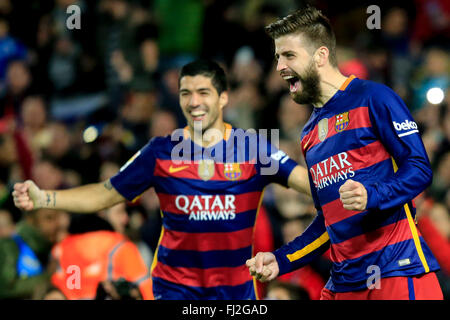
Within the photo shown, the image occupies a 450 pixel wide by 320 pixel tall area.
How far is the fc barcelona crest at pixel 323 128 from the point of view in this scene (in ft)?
11.7

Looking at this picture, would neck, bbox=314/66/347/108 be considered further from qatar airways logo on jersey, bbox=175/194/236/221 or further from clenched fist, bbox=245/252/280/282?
qatar airways logo on jersey, bbox=175/194/236/221

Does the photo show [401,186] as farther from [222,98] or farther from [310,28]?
[222,98]

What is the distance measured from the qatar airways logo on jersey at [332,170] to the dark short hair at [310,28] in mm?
533

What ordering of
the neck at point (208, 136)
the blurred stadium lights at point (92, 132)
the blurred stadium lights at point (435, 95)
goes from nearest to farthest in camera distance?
the neck at point (208, 136), the blurred stadium lights at point (435, 95), the blurred stadium lights at point (92, 132)

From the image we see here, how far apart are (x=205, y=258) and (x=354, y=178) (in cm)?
138

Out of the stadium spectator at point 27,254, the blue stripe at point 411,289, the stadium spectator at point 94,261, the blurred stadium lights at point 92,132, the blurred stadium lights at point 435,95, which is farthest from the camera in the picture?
the blurred stadium lights at point 92,132

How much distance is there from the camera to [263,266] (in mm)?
3529

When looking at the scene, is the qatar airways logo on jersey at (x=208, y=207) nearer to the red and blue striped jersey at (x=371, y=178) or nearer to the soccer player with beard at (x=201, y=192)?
the soccer player with beard at (x=201, y=192)

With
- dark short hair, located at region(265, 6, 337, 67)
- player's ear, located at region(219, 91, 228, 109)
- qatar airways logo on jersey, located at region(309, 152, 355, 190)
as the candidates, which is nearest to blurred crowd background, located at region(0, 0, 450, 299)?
player's ear, located at region(219, 91, 228, 109)

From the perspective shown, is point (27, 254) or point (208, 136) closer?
point (208, 136)

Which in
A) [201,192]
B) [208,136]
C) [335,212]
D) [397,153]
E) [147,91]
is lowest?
[335,212]

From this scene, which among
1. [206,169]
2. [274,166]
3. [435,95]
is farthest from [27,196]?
[435,95]

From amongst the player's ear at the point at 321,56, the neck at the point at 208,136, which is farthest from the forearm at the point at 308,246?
the neck at the point at 208,136

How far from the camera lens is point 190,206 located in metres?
4.39
